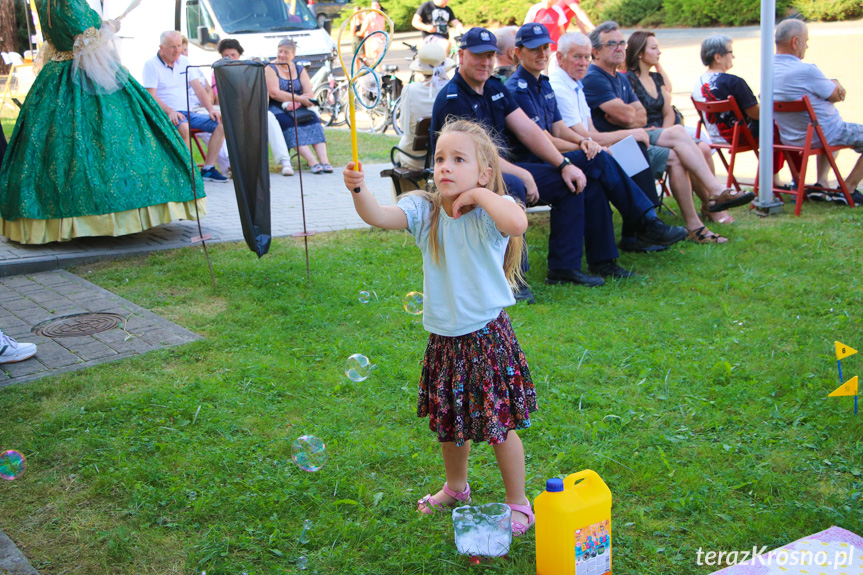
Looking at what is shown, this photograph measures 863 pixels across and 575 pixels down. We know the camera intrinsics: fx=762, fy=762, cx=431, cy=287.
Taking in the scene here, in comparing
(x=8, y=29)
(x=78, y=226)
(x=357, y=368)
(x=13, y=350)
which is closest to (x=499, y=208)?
(x=357, y=368)

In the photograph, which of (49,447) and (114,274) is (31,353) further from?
(114,274)

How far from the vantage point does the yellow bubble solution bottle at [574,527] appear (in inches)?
87.7

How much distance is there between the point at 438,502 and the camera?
2760mm

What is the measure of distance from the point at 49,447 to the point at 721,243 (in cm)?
501

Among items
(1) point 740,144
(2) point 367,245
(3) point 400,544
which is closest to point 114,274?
(2) point 367,245

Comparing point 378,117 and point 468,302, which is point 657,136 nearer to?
point 468,302

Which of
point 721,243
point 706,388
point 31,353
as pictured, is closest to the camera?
point 706,388

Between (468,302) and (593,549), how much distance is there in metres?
0.85

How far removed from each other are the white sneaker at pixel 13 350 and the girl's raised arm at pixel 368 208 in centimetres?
255

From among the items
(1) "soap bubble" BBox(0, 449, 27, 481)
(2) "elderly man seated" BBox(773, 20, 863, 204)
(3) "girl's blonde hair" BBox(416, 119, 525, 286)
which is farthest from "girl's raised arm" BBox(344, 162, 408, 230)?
→ (2) "elderly man seated" BBox(773, 20, 863, 204)

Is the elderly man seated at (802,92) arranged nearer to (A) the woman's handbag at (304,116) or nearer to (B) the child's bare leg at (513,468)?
(A) the woman's handbag at (304,116)

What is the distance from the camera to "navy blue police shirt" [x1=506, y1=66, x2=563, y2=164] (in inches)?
214

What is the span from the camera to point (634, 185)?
5.79 meters

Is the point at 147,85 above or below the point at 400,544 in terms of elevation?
above
